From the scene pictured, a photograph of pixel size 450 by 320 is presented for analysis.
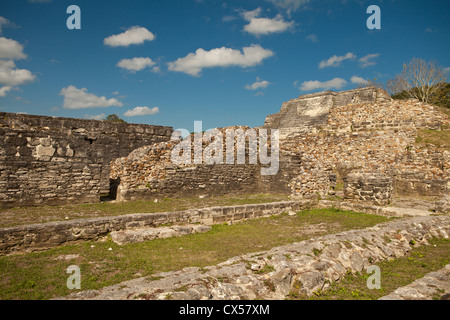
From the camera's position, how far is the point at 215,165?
13.6 meters

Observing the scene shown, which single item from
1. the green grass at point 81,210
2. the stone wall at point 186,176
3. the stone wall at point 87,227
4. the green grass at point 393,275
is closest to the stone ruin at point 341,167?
the stone wall at point 186,176

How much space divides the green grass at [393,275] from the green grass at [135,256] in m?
1.77

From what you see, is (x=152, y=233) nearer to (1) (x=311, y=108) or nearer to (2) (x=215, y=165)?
(2) (x=215, y=165)

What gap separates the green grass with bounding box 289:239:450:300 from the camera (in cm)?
442

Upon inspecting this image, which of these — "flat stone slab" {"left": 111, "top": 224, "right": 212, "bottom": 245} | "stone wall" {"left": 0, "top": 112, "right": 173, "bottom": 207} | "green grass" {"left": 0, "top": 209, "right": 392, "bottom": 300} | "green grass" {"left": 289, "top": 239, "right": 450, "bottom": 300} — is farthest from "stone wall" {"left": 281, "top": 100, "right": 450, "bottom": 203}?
"stone wall" {"left": 0, "top": 112, "right": 173, "bottom": 207}

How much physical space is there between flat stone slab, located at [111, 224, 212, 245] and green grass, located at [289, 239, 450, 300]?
3601mm

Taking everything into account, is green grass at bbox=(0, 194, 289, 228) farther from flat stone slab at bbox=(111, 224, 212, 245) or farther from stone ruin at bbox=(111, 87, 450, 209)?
flat stone slab at bbox=(111, 224, 212, 245)

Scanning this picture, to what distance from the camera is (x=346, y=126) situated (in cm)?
1938

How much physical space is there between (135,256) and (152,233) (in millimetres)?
1219

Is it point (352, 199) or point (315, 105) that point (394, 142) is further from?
point (315, 105)

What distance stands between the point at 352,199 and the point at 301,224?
339 centimetres

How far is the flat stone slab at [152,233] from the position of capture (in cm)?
644

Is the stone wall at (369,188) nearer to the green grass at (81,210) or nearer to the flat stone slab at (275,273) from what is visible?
the flat stone slab at (275,273)
